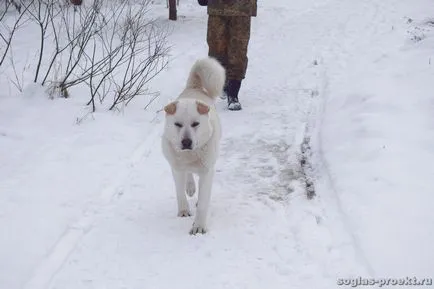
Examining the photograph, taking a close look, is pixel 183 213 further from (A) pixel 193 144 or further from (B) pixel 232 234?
(A) pixel 193 144

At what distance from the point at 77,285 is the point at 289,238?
1326mm

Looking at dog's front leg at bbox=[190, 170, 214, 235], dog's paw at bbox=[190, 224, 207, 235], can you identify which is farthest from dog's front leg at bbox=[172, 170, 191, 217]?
dog's paw at bbox=[190, 224, 207, 235]

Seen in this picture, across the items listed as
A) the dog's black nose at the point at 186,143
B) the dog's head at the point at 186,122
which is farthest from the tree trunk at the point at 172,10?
the dog's black nose at the point at 186,143

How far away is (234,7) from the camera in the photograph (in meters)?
5.92

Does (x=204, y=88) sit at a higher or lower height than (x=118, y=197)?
higher

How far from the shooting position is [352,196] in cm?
376

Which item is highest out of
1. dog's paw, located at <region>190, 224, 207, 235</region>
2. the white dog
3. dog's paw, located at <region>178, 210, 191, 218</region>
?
the white dog

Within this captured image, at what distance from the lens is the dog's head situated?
3.26m

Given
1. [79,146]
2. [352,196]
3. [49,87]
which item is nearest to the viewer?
[352,196]

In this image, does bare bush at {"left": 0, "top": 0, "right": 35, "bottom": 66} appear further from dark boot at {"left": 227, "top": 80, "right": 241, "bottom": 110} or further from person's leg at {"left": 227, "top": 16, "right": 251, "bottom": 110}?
dark boot at {"left": 227, "top": 80, "right": 241, "bottom": 110}

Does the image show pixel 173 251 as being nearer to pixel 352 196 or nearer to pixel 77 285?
pixel 77 285

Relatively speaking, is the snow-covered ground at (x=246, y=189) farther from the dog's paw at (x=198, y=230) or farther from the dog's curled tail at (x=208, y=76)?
the dog's curled tail at (x=208, y=76)

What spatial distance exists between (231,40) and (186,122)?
3006 millimetres

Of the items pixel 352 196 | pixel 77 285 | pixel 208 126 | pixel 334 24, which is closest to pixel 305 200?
pixel 352 196
